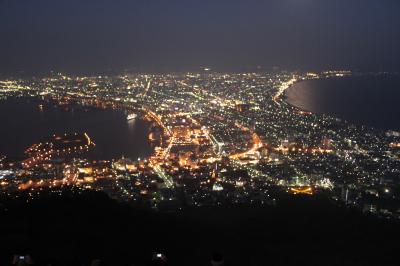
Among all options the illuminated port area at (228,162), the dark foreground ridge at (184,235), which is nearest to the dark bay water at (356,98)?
the illuminated port area at (228,162)

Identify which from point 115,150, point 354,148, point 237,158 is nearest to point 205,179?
point 237,158

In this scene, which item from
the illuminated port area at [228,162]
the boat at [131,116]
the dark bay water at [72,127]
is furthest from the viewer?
the boat at [131,116]

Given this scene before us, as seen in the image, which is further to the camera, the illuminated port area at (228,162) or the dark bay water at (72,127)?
the dark bay water at (72,127)

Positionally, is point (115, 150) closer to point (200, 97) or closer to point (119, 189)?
point (119, 189)

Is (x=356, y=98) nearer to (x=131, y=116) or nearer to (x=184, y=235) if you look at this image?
(x=131, y=116)

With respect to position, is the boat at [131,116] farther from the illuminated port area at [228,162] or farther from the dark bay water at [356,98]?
the dark bay water at [356,98]

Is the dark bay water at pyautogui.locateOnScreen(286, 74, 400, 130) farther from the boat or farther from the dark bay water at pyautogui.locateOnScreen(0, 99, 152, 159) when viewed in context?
the dark bay water at pyautogui.locateOnScreen(0, 99, 152, 159)
